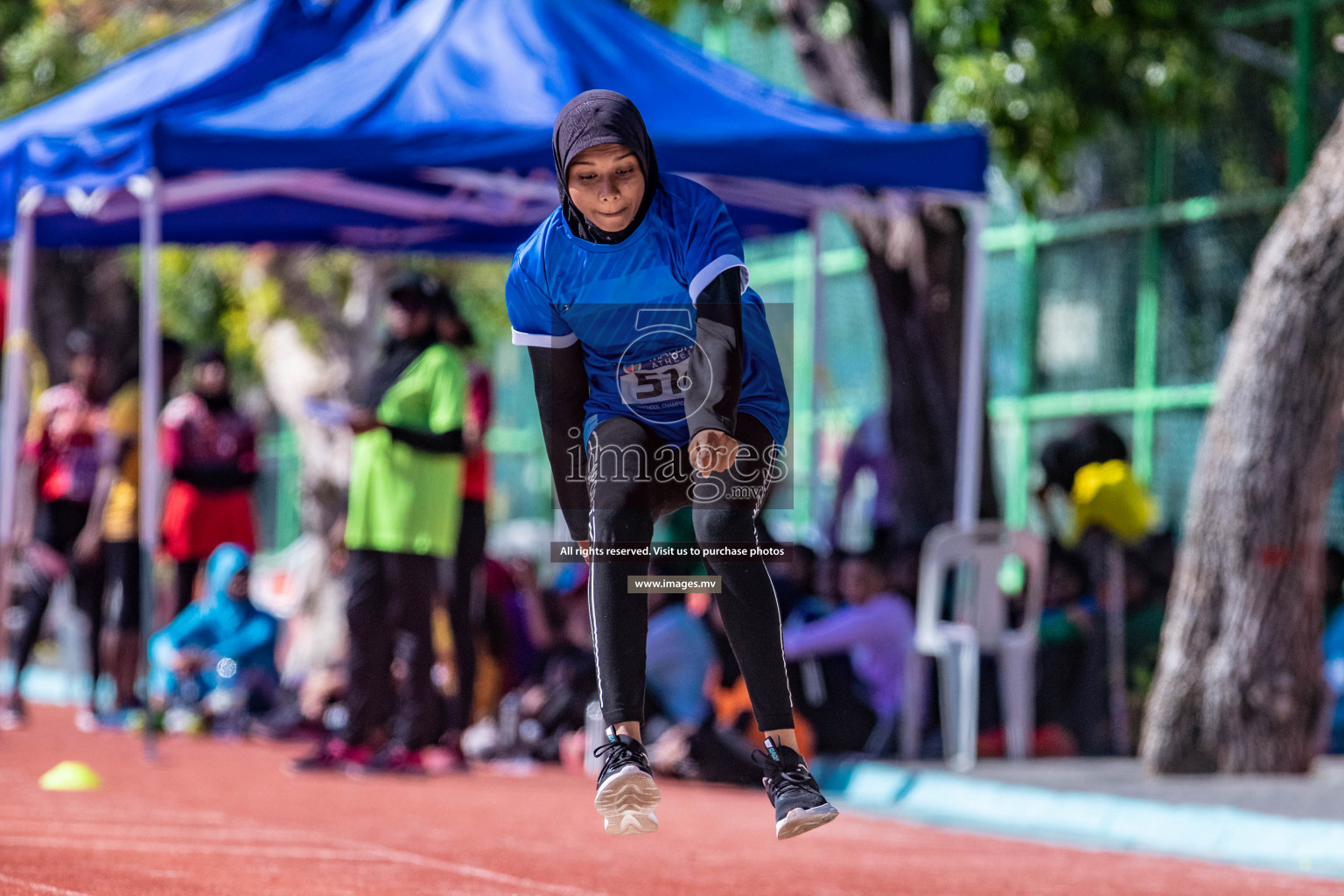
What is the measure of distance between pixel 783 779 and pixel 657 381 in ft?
3.35

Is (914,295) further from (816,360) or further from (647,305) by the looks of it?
(647,305)

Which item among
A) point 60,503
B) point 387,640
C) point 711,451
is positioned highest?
point 711,451

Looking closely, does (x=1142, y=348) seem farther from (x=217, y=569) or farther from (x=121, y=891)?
(x=121, y=891)

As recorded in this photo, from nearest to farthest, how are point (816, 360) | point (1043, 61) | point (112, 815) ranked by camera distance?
point (112, 815) < point (1043, 61) < point (816, 360)

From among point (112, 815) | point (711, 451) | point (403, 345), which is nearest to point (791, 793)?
point (711, 451)

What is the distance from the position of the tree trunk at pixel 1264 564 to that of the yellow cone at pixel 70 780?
4.70 meters

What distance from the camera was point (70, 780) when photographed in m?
7.77

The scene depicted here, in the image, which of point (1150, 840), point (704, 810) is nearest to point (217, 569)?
point (704, 810)

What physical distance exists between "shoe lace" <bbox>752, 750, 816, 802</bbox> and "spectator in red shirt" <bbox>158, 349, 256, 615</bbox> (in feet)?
20.7

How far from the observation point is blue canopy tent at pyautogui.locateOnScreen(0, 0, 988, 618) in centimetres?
836

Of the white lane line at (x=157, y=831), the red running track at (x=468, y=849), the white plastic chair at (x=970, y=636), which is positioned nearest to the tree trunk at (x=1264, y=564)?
the white plastic chair at (x=970, y=636)

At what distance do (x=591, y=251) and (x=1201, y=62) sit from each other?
8.42 metres

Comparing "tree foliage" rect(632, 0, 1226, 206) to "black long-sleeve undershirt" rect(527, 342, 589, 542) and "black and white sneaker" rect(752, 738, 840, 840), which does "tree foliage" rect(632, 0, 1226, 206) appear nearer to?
"black long-sleeve undershirt" rect(527, 342, 589, 542)

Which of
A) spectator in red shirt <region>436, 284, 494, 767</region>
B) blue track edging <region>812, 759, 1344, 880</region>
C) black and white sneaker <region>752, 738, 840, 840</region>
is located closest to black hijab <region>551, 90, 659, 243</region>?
black and white sneaker <region>752, 738, 840, 840</region>
